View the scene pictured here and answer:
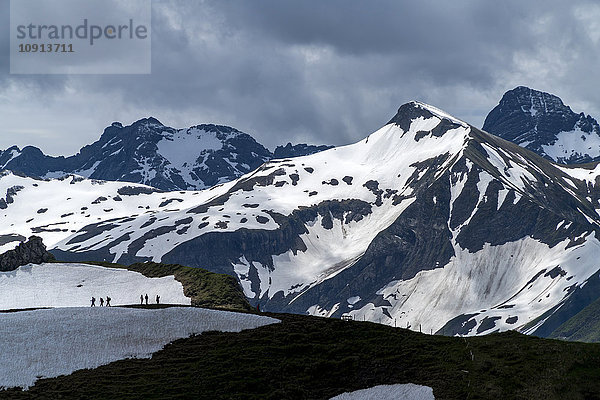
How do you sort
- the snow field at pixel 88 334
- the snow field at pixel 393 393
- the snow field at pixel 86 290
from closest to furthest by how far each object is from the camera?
1. the snow field at pixel 393 393
2. the snow field at pixel 88 334
3. the snow field at pixel 86 290

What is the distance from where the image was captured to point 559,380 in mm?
79938

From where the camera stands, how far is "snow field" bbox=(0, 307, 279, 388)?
292 feet

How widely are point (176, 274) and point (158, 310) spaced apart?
287ft

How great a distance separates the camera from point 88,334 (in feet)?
320

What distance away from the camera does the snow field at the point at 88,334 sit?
88875 mm

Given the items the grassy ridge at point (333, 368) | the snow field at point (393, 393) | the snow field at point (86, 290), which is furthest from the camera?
the snow field at point (86, 290)

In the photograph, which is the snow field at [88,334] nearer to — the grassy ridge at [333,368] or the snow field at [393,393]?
the grassy ridge at [333,368]

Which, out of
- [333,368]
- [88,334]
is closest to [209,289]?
[88,334]

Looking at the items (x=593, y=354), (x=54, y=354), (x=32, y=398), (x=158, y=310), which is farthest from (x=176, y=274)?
(x=593, y=354)

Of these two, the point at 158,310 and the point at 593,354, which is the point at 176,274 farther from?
the point at 593,354

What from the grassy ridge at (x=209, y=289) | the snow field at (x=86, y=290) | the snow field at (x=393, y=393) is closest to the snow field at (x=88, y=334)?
the snow field at (x=393, y=393)

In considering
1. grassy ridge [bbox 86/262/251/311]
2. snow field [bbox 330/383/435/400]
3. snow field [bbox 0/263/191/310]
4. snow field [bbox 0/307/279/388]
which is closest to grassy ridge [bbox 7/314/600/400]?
snow field [bbox 330/383/435/400]

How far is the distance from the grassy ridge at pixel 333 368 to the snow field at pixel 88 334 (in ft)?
8.54

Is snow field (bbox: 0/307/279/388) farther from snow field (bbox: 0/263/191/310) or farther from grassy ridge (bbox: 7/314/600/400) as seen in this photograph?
snow field (bbox: 0/263/191/310)
